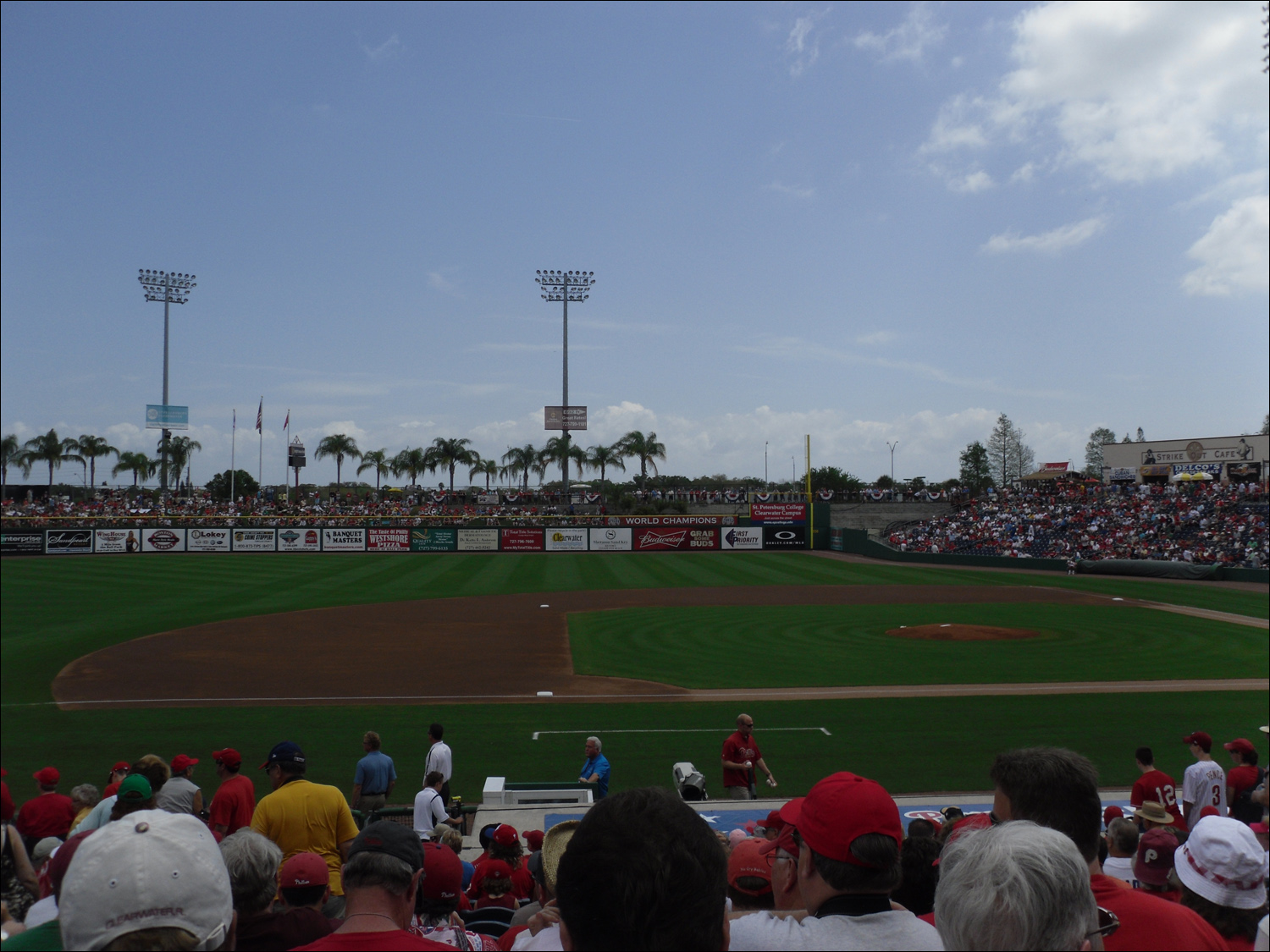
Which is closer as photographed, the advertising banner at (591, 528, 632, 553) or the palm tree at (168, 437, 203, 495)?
the advertising banner at (591, 528, 632, 553)

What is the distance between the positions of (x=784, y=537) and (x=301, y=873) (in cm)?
6103

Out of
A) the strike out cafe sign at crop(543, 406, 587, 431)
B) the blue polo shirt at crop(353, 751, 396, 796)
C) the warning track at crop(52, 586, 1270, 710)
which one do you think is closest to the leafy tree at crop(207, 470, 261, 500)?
the strike out cafe sign at crop(543, 406, 587, 431)

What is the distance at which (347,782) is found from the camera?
12.9m

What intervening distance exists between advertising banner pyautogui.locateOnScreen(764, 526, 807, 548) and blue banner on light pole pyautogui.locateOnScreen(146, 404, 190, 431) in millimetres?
55160

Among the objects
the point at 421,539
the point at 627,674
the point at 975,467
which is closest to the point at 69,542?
the point at 421,539

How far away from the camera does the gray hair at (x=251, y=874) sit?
3.60 m

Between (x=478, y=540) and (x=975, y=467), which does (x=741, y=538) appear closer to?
(x=478, y=540)

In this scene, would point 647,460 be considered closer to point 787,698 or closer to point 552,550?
point 552,550

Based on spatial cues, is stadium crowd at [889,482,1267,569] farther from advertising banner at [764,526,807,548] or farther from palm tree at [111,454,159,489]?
palm tree at [111,454,159,489]

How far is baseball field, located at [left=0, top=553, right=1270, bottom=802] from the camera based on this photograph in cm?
1451

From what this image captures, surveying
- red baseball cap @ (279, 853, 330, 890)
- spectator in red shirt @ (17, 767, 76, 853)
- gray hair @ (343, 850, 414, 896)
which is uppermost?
gray hair @ (343, 850, 414, 896)

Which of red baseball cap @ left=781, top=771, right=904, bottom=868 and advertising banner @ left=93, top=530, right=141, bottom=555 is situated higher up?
red baseball cap @ left=781, top=771, right=904, bottom=868

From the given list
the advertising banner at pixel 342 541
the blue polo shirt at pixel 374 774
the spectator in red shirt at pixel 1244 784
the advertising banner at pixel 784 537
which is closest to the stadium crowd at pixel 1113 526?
the advertising banner at pixel 784 537

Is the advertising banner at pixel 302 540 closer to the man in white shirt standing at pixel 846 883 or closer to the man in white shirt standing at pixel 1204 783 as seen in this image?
the man in white shirt standing at pixel 1204 783
